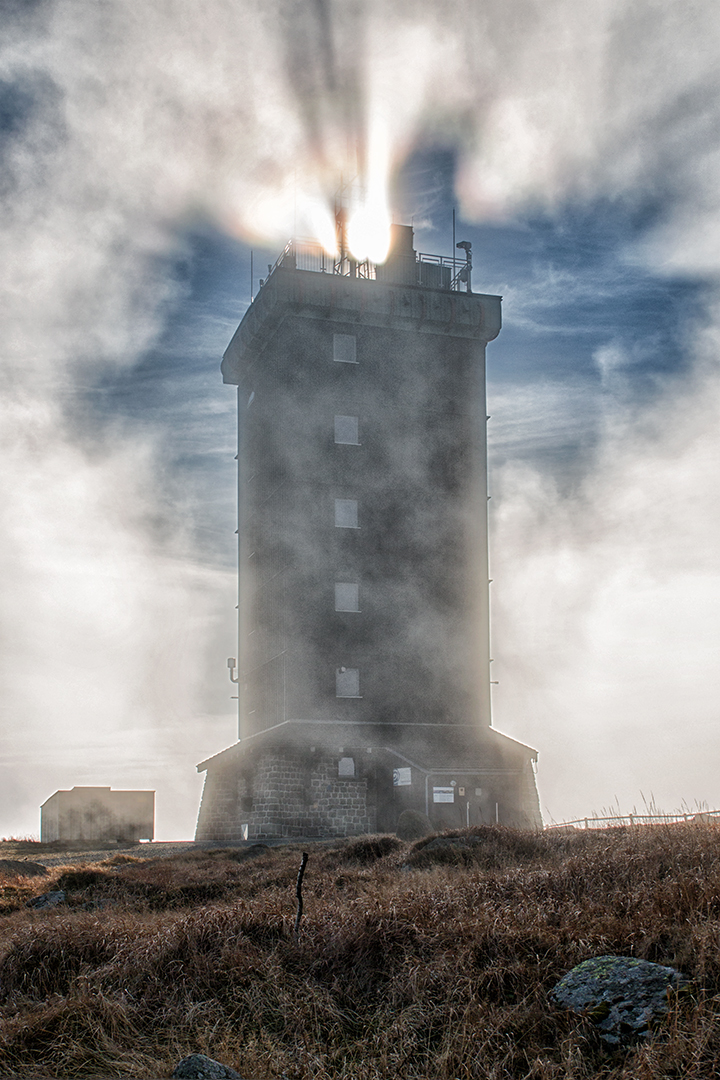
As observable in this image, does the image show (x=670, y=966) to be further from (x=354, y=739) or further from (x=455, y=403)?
(x=455, y=403)

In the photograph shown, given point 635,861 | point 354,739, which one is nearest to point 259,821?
point 354,739

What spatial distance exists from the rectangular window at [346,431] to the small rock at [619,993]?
38.8 m

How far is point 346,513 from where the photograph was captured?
154ft

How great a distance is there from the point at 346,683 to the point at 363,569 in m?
5.03

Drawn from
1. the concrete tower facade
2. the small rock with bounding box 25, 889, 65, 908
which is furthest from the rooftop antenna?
the small rock with bounding box 25, 889, 65, 908

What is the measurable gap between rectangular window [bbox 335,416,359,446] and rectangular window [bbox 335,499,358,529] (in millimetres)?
2709

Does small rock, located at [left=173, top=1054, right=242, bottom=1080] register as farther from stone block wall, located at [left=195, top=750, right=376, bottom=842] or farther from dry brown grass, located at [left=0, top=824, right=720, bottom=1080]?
stone block wall, located at [left=195, top=750, right=376, bottom=842]

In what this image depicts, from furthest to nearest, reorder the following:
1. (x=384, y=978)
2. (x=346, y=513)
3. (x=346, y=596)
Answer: (x=346, y=513)
(x=346, y=596)
(x=384, y=978)

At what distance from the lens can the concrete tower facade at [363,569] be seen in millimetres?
43531

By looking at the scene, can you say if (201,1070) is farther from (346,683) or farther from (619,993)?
(346,683)

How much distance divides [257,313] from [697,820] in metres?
37.9

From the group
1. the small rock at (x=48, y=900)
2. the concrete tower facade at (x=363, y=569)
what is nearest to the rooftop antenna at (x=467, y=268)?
the concrete tower facade at (x=363, y=569)

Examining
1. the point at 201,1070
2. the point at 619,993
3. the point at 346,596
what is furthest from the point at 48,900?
the point at 346,596

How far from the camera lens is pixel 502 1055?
340 inches
